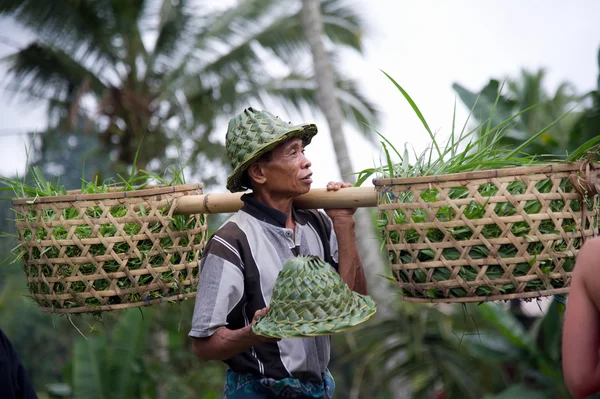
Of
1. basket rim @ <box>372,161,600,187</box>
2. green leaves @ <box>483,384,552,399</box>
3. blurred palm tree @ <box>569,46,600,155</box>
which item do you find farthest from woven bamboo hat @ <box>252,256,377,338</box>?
green leaves @ <box>483,384,552,399</box>

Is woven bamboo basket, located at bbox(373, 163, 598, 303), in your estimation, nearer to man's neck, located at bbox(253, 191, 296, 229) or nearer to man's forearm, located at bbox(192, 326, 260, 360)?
man's neck, located at bbox(253, 191, 296, 229)

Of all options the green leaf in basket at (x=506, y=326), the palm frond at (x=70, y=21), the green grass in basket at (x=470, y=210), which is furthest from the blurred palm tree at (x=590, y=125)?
the palm frond at (x=70, y=21)

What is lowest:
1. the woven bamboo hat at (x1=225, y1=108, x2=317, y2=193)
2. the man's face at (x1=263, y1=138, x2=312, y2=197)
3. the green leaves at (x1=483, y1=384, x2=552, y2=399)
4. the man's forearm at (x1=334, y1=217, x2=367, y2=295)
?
the green leaves at (x1=483, y1=384, x2=552, y2=399)

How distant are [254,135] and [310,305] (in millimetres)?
641

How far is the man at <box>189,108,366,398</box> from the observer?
2324 mm

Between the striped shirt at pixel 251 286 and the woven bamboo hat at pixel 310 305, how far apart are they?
25cm

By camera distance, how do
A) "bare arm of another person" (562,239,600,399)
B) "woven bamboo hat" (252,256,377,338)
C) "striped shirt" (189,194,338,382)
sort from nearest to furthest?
"bare arm of another person" (562,239,600,399) < "woven bamboo hat" (252,256,377,338) < "striped shirt" (189,194,338,382)

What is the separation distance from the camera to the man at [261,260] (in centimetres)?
232

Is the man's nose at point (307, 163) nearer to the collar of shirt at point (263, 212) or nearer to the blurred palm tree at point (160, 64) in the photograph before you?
the collar of shirt at point (263, 212)

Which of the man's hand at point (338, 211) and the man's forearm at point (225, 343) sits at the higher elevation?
the man's hand at point (338, 211)

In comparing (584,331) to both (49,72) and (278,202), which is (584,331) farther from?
(49,72)

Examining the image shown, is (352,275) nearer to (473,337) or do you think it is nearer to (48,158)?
(473,337)

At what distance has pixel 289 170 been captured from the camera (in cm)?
241

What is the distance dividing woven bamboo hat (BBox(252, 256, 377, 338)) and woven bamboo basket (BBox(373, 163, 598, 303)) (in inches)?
11.1
